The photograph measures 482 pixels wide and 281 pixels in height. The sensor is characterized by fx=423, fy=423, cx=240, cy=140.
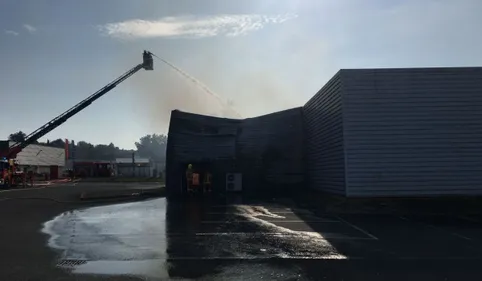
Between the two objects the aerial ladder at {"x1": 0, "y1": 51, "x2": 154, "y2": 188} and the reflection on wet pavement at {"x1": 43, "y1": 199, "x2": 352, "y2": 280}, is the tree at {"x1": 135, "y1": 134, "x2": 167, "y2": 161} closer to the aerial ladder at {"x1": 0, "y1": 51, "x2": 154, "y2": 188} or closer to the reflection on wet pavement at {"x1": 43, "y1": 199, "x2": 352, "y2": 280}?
the aerial ladder at {"x1": 0, "y1": 51, "x2": 154, "y2": 188}

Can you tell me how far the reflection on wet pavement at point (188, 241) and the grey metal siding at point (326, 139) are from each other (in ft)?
12.1

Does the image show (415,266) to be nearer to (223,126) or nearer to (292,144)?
(292,144)

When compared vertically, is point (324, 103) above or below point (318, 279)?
above

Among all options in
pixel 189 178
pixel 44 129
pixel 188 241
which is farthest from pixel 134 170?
pixel 188 241

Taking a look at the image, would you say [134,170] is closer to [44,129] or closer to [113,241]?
[44,129]

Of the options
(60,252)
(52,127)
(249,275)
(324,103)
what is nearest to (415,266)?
(249,275)

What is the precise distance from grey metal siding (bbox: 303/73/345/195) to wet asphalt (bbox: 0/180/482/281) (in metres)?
3.63

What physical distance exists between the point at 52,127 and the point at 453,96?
3436cm

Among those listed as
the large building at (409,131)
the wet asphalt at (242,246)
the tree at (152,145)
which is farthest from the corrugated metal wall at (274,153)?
the tree at (152,145)

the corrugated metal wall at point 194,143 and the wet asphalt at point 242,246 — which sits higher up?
the corrugated metal wall at point 194,143

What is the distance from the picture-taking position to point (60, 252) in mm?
8961

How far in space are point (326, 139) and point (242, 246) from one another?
40.6 feet

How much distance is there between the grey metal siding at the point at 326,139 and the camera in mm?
17923

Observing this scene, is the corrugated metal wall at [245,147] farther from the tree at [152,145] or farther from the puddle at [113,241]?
the tree at [152,145]
